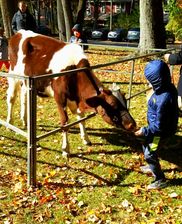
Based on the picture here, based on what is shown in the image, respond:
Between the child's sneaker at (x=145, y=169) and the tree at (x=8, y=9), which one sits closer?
the child's sneaker at (x=145, y=169)

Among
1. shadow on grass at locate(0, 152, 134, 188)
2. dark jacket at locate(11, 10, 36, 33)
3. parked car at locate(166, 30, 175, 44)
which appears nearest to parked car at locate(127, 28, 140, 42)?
parked car at locate(166, 30, 175, 44)

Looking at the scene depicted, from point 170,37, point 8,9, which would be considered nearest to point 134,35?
point 170,37

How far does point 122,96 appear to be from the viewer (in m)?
5.29

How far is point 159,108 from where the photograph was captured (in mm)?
4520

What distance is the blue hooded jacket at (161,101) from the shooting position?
4477mm

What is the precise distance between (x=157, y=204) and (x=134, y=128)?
3.58ft

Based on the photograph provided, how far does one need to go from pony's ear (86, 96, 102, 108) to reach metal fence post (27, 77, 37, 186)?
1.10 m

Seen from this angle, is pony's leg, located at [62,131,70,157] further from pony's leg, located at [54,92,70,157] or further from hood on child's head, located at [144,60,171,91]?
hood on child's head, located at [144,60,171,91]

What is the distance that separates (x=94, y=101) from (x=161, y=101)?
1.16 m

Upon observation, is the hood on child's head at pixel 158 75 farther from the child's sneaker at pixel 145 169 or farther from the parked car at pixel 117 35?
the parked car at pixel 117 35

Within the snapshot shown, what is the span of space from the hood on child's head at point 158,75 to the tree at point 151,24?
9737 mm

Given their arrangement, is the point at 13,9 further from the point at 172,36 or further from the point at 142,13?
the point at 172,36

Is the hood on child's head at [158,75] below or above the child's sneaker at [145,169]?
above

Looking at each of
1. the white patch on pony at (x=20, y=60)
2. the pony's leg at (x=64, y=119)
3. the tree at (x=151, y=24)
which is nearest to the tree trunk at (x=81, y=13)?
the tree at (x=151, y=24)
